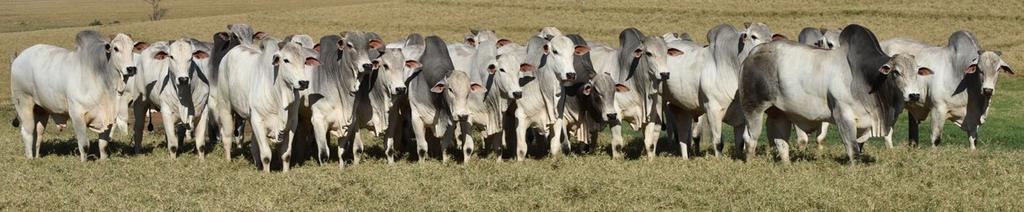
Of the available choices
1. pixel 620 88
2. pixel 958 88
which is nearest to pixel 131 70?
pixel 620 88

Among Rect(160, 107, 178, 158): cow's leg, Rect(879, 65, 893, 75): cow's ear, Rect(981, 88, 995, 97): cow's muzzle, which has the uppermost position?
Rect(879, 65, 893, 75): cow's ear

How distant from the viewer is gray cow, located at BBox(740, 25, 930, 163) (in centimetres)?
1201

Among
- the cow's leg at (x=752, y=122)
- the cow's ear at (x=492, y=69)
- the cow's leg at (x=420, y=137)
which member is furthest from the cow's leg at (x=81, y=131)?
the cow's leg at (x=752, y=122)

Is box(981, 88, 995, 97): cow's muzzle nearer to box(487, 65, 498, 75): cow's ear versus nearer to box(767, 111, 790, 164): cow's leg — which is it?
box(767, 111, 790, 164): cow's leg

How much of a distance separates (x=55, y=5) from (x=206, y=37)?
37037 mm

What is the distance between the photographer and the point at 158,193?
38.0 feet

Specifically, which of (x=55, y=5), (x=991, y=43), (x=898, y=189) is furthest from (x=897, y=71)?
(x=55, y=5)

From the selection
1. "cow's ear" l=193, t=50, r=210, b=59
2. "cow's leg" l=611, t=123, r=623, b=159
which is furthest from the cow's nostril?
"cow's leg" l=611, t=123, r=623, b=159

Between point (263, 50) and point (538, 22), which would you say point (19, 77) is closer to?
point (263, 50)

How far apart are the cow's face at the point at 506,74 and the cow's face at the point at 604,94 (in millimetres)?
771

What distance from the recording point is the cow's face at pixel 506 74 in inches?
547

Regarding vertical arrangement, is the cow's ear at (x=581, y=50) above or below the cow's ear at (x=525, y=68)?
above

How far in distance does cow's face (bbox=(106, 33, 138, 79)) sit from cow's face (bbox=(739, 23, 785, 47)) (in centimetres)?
673

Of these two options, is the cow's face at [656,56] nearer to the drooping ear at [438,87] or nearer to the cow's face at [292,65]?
the drooping ear at [438,87]
